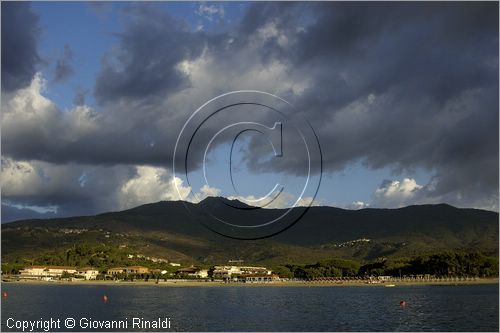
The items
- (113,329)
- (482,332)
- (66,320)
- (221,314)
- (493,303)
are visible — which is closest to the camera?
(482,332)

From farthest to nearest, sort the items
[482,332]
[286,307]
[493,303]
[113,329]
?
[493,303]
[286,307]
[113,329]
[482,332]

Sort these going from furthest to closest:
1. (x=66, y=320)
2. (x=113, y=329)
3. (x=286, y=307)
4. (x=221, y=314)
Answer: (x=286, y=307)
(x=221, y=314)
(x=66, y=320)
(x=113, y=329)

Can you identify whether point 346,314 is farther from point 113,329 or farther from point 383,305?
point 113,329

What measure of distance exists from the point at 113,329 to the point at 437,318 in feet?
Result: 140

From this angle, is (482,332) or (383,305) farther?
(383,305)

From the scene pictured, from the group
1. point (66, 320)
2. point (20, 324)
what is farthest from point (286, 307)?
point (20, 324)

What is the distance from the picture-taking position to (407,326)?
73.8 metres

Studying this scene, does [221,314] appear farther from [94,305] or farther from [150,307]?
[94,305]

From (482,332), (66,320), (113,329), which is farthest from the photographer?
(66,320)

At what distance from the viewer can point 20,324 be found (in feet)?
243

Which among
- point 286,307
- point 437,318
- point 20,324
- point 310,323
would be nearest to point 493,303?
point 437,318

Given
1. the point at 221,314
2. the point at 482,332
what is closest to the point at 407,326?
the point at 482,332

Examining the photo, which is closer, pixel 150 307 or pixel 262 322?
pixel 262 322

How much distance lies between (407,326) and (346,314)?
14582 millimetres
